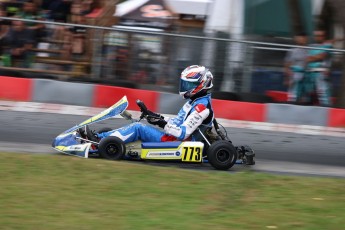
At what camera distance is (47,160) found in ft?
22.5

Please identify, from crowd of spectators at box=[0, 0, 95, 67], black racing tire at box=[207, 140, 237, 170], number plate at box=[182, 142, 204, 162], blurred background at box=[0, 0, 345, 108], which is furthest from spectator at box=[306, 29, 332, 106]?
number plate at box=[182, 142, 204, 162]

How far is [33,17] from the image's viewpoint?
13.0 meters

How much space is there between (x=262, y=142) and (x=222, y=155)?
2.29 m

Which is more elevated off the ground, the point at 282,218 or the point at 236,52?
the point at 236,52

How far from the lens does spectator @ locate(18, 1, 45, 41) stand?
11.8m

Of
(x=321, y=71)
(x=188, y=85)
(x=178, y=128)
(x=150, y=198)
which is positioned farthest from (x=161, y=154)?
(x=321, y=71)

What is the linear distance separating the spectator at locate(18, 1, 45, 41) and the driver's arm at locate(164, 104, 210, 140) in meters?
4.89

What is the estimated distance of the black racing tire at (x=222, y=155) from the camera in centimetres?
758

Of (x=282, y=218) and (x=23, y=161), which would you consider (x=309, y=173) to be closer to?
(x=282, y=218)

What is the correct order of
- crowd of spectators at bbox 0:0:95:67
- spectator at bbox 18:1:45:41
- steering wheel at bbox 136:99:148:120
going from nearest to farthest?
steering wheel at bbox 136:99:148:120 < crowd of spectators at bbox 0:0:95:67 < spectator at bbox 18:1:45:41

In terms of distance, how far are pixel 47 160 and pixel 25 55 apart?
5.26 meters

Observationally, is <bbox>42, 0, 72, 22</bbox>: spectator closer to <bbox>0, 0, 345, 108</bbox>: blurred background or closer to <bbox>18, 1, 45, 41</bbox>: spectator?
<bbox>18, 1, 45, 41</bbox>: spectator

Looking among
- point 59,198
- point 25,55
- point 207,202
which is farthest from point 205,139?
point 25,55

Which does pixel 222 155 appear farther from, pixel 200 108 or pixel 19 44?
pixel 19 44
